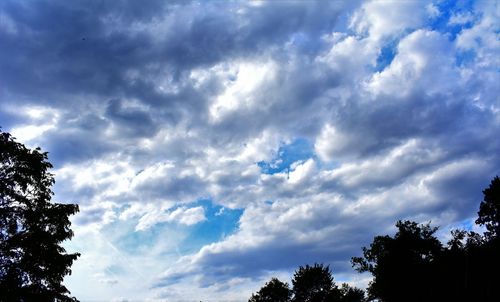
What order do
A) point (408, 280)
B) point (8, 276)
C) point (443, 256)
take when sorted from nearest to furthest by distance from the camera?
1. point (8, 276)
2. point (443, 256)
3. point (408, 280)

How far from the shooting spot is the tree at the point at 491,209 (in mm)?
61234

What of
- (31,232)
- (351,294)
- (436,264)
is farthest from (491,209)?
(31,232)

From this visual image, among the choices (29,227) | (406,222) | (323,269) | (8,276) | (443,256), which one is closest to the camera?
(8,276)

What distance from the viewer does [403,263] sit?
64.4 m

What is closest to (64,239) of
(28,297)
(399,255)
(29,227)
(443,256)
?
(29,227)

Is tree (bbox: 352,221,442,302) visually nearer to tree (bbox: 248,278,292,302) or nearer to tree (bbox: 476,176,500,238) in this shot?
tree (bbox: 476,176,500,238)

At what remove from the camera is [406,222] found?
71750mm

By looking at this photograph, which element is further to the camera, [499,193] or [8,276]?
[499,193]

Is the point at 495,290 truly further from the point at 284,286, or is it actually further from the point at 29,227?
the point at 284,286

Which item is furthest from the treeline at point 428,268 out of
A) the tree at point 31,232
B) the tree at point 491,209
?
the tree at point 31,232

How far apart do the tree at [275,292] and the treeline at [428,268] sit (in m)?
3.98

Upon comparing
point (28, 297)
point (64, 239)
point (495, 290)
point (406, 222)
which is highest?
point (406, 222)

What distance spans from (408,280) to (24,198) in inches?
2251

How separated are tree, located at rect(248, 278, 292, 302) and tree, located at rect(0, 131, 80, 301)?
7818cm
